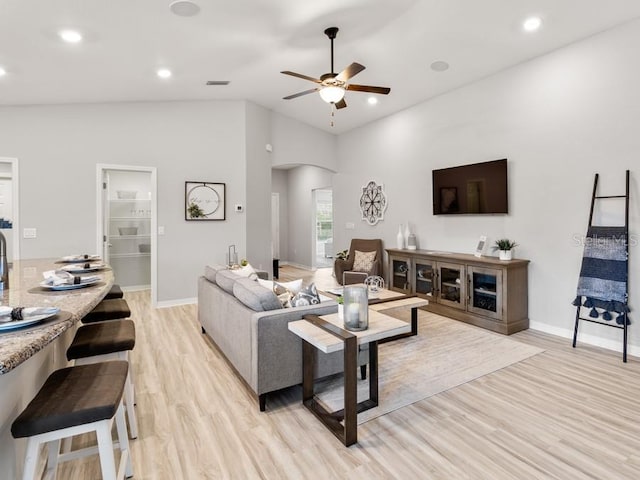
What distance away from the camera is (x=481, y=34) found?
371 cm

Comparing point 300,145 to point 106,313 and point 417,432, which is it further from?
point 417,432

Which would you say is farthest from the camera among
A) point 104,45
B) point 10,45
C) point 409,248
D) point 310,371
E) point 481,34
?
point 409,248

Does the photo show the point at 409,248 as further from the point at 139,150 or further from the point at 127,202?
the point at 127,202

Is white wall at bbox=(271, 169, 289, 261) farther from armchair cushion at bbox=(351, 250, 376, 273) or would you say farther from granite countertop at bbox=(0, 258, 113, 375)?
granite countertop at bbox=(0, 258, 113, 375)

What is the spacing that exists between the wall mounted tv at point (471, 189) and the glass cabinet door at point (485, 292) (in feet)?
2.77

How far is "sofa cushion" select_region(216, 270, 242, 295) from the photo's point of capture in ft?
10.2

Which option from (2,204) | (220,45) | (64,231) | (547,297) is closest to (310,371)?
(547,297)

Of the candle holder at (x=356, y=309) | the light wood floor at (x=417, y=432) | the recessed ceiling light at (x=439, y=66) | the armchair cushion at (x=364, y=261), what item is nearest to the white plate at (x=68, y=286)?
the light wood floor at (x=417, y=432)

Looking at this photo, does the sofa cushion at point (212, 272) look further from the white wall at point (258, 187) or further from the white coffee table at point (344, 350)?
the white wall at point (258, 187)

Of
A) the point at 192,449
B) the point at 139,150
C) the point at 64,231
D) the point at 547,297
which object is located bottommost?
the point at 192,449

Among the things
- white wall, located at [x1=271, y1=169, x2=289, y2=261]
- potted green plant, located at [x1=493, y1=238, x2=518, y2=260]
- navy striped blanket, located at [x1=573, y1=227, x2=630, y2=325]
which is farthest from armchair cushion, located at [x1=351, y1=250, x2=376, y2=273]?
white wall, located at [x1=271, y1=169, x2=289, y2=261]

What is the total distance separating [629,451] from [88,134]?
6382 mm

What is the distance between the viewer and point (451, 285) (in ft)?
15.3

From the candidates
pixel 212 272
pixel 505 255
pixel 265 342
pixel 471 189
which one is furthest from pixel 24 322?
pixel 471 189
